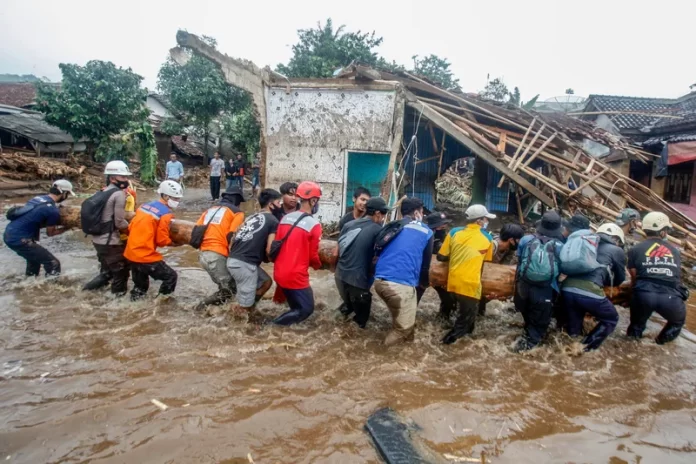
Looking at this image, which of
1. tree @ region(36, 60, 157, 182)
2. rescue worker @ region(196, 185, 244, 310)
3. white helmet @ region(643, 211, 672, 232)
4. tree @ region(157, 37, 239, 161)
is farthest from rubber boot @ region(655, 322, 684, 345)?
tree @ region(157, 37, 239, 161)

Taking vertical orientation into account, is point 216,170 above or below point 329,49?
below

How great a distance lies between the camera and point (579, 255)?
420 centimetres

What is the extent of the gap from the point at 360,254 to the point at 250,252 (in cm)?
125

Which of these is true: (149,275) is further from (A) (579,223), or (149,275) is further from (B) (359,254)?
(A) (579,223)

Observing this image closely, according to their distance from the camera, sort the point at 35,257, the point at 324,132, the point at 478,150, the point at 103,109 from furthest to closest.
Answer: the point at 103,109 → the point at 324,132 → the point at 478,150 → the point at 35,257

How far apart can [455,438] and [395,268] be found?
5.65ft

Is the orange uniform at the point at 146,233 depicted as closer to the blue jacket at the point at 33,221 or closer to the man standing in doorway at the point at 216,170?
the blue jacket at the point at 33,221

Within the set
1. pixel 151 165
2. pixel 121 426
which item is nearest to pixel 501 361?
pixel 121 426

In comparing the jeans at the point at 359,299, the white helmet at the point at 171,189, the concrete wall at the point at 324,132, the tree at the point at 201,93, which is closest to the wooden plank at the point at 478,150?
the concrete wall at the point at 324,132

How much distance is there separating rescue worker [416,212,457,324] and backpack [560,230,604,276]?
1.33 metres

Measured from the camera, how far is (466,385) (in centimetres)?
388

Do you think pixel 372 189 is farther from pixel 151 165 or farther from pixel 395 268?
pixel 151 165

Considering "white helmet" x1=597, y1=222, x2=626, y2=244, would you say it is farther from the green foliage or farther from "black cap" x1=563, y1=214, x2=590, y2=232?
the green foliage

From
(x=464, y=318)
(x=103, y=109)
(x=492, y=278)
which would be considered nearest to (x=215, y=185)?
(x=103, y=109)
